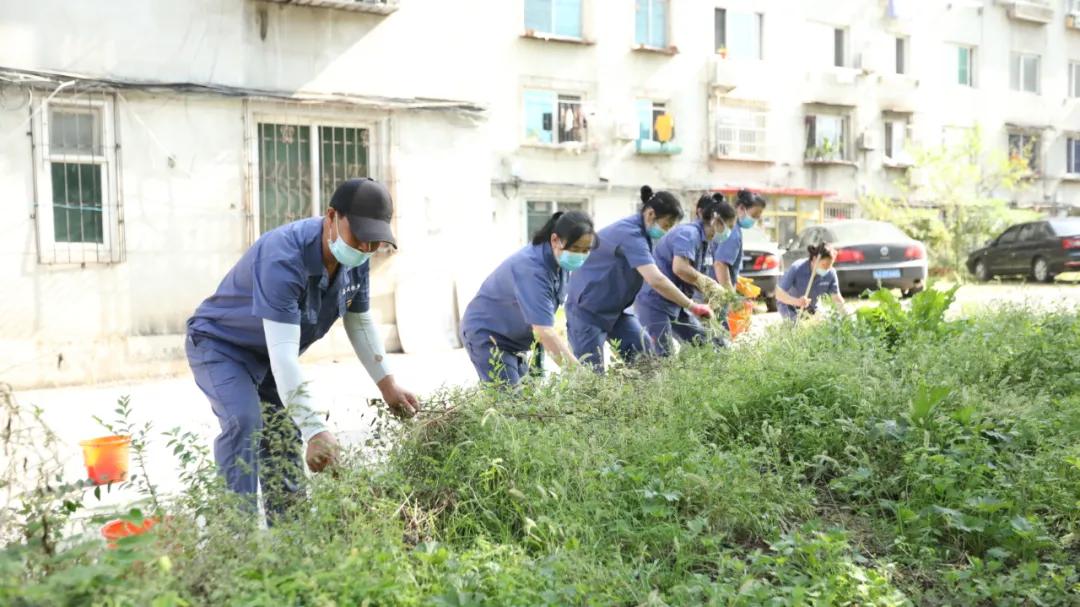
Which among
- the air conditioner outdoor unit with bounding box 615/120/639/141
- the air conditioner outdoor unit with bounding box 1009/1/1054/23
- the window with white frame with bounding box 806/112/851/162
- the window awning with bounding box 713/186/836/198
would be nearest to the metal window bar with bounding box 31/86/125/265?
the air conditioner outdoor unit with bounding box 615/120/639/141

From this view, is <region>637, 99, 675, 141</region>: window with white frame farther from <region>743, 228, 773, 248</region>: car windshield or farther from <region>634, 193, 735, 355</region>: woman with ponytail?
<region>634, 193, 735, 355</region>: woman with ponytail

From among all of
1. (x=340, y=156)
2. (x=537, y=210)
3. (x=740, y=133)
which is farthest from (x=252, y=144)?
(x=740, y=133)

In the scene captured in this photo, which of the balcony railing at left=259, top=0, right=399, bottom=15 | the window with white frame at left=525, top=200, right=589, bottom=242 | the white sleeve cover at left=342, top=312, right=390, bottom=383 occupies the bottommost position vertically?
the white sleeve cover at left=342, top=312, right=390, bottom=383

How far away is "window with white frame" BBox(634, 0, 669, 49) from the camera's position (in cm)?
2062

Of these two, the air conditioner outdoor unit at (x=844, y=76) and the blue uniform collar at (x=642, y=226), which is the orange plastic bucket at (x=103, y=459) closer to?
the blue uniform collar at (x=642, y=226)

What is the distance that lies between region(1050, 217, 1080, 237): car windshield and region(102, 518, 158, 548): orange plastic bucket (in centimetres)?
2140

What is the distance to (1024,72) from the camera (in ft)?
93.0

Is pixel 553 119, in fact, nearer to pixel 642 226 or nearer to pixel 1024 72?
pixel 642 226

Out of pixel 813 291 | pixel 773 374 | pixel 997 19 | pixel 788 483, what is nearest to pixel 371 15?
pixel 813 291

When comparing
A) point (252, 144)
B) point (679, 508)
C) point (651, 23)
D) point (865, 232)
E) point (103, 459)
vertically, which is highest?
point (651, 23)

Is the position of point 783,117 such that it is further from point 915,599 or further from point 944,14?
point 915,599

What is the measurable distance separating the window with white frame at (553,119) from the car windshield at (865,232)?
16.2 feet

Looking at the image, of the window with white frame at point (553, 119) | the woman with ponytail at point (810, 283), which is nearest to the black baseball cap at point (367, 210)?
the woman with ponytail at point (810, 283)

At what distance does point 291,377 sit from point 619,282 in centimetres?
348
